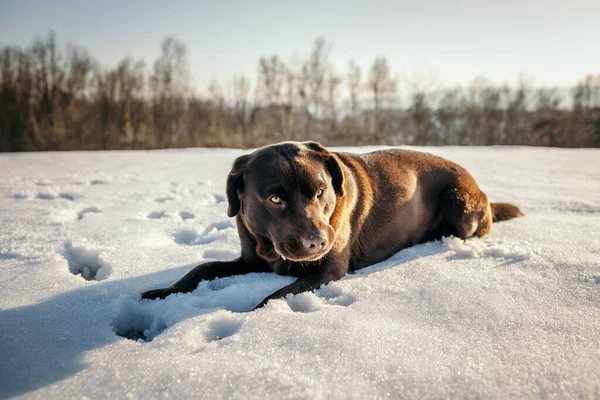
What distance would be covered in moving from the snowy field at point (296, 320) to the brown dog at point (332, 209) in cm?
15

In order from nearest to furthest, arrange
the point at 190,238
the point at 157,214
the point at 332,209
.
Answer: the point at 332,209 < the point at 190,238 < the point at 157,214

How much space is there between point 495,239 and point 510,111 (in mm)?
42732

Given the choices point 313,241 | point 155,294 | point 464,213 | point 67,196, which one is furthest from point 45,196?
point 464,213

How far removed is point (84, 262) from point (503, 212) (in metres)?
4.39

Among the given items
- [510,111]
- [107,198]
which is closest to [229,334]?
[107,198]

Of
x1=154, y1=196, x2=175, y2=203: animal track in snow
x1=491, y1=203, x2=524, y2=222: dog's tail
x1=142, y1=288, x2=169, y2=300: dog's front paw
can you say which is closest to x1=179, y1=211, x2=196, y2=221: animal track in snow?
x1=154, y1=196, x2=175, y2=203: animal track in snow

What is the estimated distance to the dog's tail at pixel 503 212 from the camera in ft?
13.5

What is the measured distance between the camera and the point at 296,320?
1869 millimetres

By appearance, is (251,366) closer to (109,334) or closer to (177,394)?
(177,394)

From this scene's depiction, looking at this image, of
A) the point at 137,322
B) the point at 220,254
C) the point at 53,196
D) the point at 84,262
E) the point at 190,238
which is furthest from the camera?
the point at 53,196

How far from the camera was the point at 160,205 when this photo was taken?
16.5ft

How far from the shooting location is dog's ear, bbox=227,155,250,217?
2.69 meters

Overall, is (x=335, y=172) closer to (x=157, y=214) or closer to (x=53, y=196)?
(x=157, y=214)

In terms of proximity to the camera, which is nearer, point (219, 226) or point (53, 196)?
point (219, 226)
